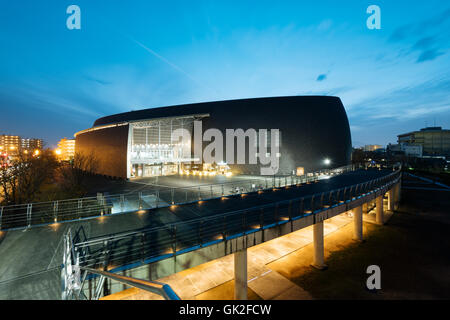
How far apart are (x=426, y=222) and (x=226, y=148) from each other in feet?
71.4

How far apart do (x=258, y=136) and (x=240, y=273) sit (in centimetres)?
2088

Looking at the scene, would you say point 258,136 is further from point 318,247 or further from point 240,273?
point 240,273

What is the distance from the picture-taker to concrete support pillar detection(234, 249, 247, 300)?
7152 mm

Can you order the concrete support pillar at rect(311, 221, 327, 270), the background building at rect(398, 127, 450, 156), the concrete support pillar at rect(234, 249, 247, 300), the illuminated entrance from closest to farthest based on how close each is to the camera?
the concrete support pillar at rect(234, 249, 247, 300) < the concrete support pillar at rect(311, 221, 327, 270) < the illuminated entrance < the background building at rect(398, 127, 450, 156)

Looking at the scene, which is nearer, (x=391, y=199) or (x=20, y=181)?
(x=20, y=181)

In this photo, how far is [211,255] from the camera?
18.8 feet

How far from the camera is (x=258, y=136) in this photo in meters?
26.2

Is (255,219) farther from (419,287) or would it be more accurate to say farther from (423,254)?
(423,254)

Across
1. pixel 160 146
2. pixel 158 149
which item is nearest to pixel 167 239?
pixel 158 149

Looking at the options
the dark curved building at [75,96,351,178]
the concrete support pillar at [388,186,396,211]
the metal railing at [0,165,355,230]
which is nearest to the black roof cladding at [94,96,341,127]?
the dark curved building at [75,96,351,178]

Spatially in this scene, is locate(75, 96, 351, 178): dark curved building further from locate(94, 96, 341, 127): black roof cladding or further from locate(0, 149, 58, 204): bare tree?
locate(0, 149, 58, 204): bare tree

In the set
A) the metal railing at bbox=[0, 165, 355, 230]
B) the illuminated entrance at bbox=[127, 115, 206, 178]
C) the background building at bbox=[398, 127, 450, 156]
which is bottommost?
the metal railing at bbox=[0, 165, 355, 230]

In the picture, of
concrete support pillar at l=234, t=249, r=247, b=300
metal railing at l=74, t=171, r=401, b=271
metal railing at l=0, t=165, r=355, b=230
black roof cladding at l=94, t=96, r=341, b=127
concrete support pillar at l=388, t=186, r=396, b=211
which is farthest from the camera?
black roof cladding at l=94, t=96, r=341, b=127

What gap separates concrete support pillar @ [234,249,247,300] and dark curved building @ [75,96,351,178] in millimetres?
19482
